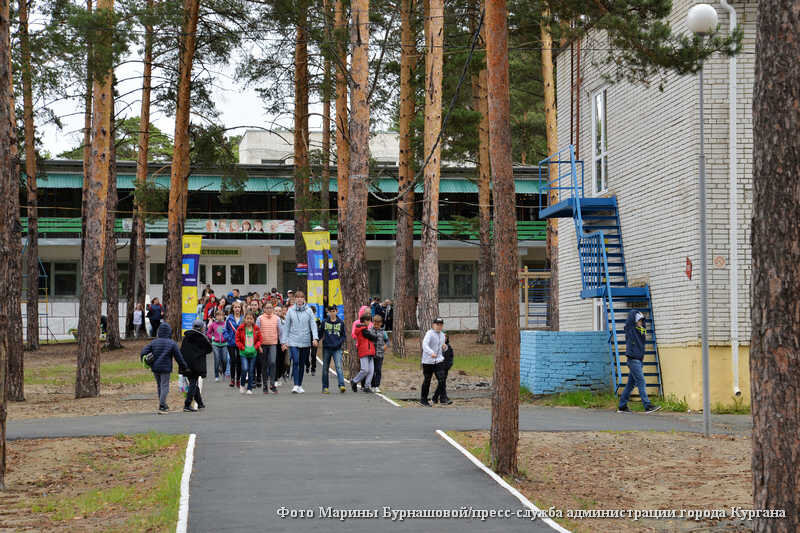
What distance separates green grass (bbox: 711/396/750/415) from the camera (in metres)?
17.4

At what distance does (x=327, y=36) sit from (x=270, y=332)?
957 centimetres

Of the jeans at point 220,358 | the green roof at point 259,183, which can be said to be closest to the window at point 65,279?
the green roof at point 259,183

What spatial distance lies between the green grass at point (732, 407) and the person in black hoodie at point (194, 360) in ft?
28.5

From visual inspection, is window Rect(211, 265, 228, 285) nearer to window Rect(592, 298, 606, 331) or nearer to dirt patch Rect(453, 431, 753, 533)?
window Rect(592, 298, 606, 331)

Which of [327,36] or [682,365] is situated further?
[327,36]

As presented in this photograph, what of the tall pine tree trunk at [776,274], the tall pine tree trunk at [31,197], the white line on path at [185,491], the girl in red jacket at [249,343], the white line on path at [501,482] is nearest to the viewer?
the tall pine tree trunk at [776,274]

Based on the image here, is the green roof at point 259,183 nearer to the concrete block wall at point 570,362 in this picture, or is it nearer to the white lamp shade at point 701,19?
the concrete block wall at point 570,362

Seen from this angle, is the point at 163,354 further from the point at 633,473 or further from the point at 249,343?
the point at 633,473

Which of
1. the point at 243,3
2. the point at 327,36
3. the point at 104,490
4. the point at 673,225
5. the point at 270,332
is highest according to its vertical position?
the point at 243,3

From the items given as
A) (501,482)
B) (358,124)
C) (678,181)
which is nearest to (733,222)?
(678,181)

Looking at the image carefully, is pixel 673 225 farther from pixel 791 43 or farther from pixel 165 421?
pixel 791 43

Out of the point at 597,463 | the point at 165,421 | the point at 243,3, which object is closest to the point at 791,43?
the point at 597,463

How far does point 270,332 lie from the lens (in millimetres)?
19938

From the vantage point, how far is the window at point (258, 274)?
51500 millimetres
